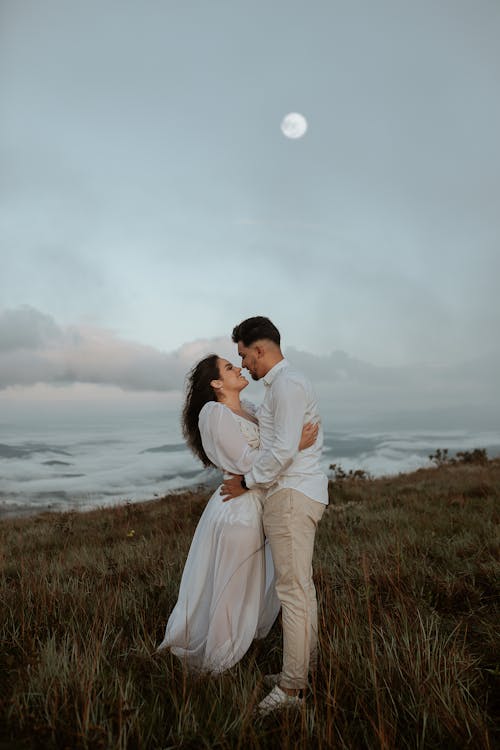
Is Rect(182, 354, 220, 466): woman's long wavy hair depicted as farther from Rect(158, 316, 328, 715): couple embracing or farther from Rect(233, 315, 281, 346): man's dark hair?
Rect(233, 315, 281, 346): man's dark hair

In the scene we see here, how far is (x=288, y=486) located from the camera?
3.52 meters

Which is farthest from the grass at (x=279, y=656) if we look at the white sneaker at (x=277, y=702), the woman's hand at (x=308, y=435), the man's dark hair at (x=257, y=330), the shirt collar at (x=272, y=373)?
the man's dark hair at (x=257, y=330)

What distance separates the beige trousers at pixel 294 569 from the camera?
340 cm

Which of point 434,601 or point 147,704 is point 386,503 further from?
point 147,704

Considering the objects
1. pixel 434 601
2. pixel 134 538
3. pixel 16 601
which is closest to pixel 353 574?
Answer: pixel 434 601

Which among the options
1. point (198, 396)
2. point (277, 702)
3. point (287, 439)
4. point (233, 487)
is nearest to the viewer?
point (277, 702)

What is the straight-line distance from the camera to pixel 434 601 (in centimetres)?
495

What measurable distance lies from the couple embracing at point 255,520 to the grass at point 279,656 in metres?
0.20

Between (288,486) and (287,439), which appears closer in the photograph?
(287,439)

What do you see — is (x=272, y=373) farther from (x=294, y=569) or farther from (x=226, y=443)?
(x=294, y=569)

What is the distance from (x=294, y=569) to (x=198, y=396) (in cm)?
159

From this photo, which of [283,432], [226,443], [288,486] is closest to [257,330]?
[283,432]

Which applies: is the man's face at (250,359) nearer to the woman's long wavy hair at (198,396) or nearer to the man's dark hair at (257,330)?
the man's dark hair at (257,330)

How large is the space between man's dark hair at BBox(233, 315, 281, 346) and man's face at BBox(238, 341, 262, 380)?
0.04 metres
